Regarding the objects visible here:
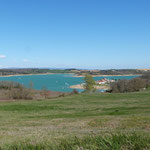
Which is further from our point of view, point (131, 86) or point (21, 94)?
point (131, 86)

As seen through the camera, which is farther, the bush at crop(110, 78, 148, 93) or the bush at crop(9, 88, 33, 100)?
the bush at crop(110, 78, 148, 93)

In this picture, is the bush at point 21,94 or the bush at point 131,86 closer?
the bush at point 21,94

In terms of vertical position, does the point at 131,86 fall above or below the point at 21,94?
above

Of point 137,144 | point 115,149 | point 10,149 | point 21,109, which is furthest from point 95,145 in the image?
point 21,109

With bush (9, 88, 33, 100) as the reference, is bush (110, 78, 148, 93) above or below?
above

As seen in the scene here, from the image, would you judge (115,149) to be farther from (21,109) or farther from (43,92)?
(43,92)

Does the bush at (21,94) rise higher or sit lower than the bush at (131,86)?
lower

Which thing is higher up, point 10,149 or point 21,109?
point 10,149

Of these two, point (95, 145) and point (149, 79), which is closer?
point (95, 145)

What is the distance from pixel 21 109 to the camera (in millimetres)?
27094

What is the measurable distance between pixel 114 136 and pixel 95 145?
21.3 inches

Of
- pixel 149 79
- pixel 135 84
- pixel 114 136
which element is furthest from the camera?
pixel 149 79

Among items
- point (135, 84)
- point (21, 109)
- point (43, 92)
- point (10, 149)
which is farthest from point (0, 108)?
point (135, 84)

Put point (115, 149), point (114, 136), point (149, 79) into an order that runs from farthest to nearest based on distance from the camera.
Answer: point (149, 79), point (114, 136), point (115, 149)
